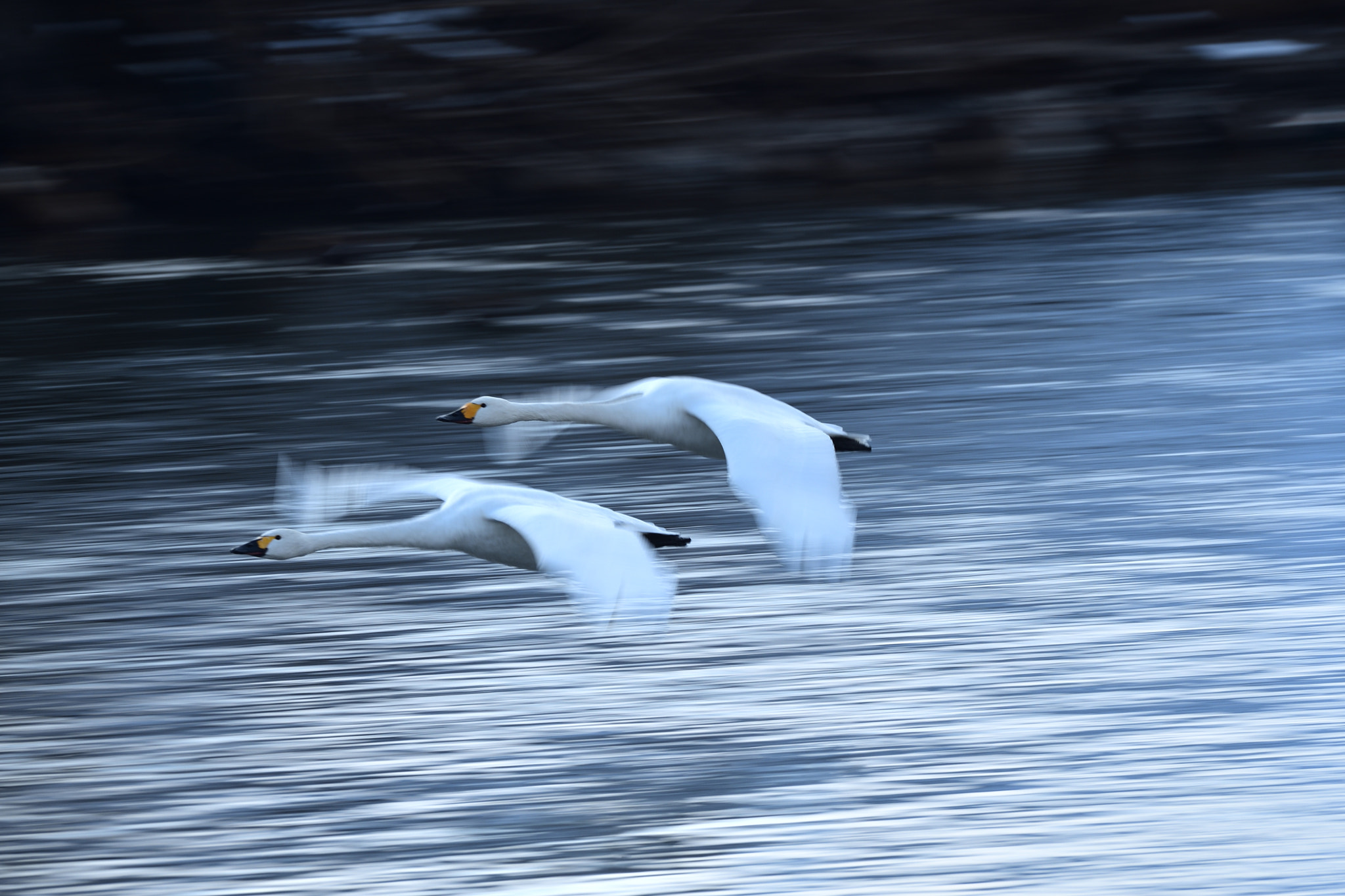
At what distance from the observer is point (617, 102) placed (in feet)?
121

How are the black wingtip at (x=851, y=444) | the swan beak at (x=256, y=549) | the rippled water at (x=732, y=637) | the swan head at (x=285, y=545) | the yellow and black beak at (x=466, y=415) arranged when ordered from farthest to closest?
1. the yellow and black beak at (x=466, y=415)
2. the swan head at (x=285, y=545)
3. the swan beak at (x=256, y=549)
4. the rippled water at (x=732, y=637)
5. the black wingtip at (x=851, y=444)

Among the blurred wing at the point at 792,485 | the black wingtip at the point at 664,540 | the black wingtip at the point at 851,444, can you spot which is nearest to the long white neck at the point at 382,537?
the black wingtip at the point at 664,540

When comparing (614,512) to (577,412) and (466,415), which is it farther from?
(466,415)

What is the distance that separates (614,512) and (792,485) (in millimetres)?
1297

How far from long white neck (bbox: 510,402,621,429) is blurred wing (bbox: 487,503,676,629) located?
1165mm

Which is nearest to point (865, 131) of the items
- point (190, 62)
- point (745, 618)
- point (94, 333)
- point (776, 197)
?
point (776, 197)

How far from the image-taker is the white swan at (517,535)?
7.38 metres

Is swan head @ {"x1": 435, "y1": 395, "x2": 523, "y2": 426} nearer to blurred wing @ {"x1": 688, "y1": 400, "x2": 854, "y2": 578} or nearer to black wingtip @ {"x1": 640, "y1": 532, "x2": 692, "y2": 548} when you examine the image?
blurred wing @ {"x1": 688, "y1": 400, "x2": 854, "y2": 578}

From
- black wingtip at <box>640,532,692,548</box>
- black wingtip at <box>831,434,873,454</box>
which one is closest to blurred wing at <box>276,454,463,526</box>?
black wingtip at <box>640,532,692,548</box>

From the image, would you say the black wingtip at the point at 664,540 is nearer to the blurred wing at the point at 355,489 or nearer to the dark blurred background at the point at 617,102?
the blurred wing at the point at 355,489

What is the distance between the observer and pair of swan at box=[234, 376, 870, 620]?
7398 millimetres

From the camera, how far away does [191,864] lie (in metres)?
8.90

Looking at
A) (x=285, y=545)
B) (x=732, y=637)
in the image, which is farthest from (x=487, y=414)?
(x=732, y=637)

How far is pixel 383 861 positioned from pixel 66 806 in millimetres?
1751
